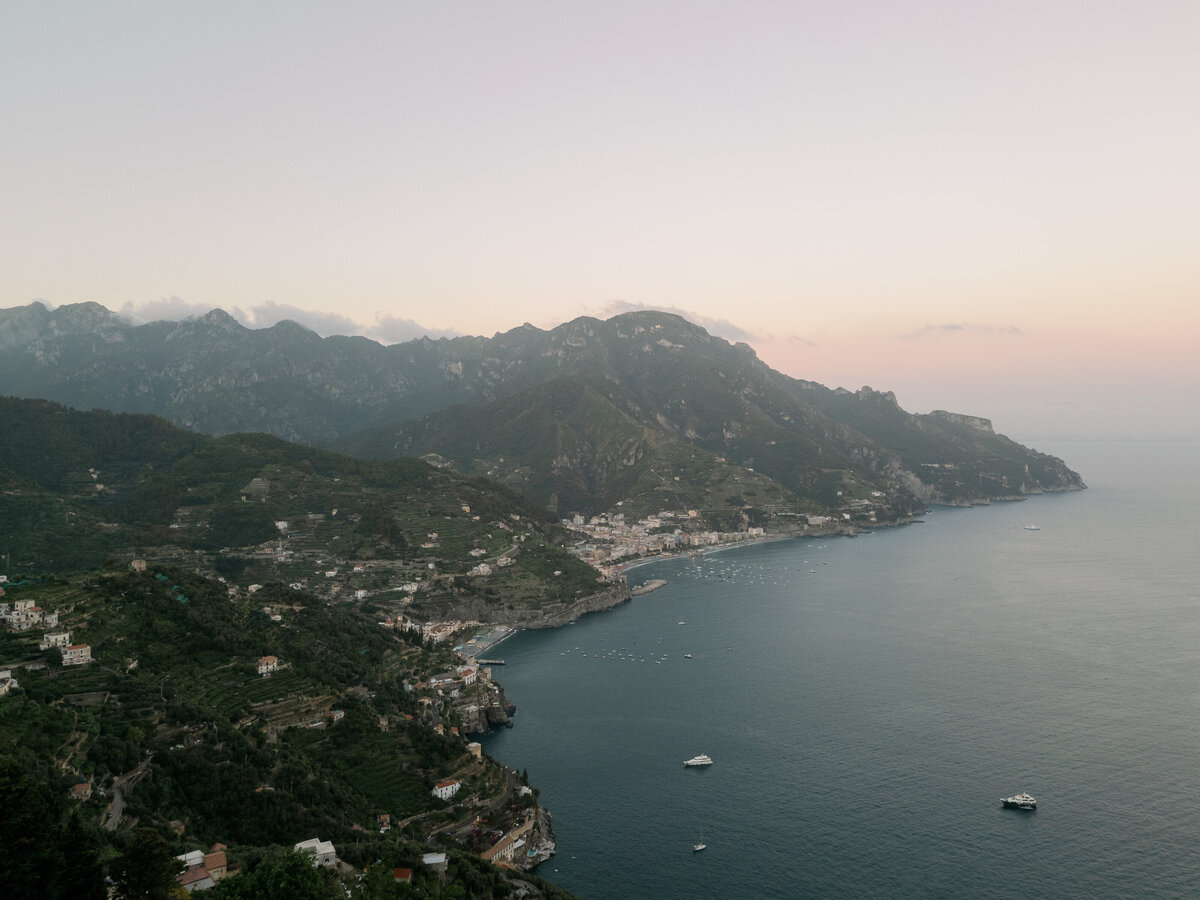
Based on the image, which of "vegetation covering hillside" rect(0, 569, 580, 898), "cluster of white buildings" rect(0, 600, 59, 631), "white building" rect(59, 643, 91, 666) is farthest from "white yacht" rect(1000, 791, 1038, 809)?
"cluster of white buildings" rect(0, 600, 59, 631)

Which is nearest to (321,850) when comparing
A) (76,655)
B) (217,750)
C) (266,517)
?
(217,750)

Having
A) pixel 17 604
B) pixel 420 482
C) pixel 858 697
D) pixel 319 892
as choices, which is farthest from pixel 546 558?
pixel 319 892

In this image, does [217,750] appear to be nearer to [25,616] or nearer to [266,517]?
[25,616]

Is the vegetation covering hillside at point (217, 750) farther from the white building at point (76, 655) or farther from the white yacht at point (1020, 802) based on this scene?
the white yacht at point (1020, 802)

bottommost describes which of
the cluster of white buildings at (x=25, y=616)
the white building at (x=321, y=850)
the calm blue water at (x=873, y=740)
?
the calm blue water at (x=873, y=740)

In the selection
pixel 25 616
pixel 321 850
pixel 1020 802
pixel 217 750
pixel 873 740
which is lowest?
pixel 873 740

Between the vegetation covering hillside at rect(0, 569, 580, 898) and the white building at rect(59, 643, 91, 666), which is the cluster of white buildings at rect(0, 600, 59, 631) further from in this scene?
the white building at rect(59, 643, 91, 666)

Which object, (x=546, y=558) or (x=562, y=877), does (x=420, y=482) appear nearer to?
(x=546, y=558)

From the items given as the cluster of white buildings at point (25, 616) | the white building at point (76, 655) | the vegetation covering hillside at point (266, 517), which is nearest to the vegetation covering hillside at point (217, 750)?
the white building at point (76, 655)

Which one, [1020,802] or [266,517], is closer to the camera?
[1020,802]
